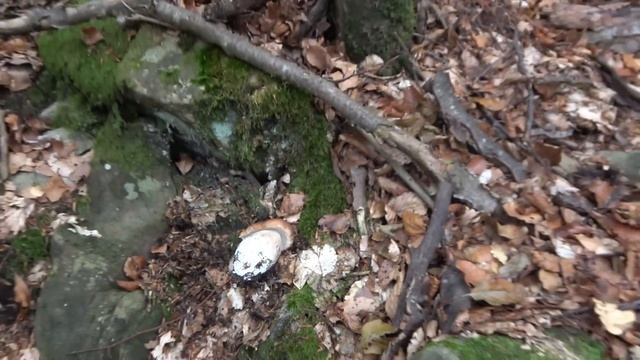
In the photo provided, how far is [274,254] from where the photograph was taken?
3266mm

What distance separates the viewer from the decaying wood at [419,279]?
2.77 meters

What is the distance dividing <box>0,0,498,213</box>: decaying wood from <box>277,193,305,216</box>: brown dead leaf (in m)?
0.60

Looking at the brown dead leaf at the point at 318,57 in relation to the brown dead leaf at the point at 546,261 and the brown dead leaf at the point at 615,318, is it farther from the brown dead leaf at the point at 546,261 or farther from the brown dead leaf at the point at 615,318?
the brown dead leaf at the point at 615,318

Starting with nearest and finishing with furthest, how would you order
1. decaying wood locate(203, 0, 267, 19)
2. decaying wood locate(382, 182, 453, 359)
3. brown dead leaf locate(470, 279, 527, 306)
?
brown dead leaf locate(470, 279, 527, 306), decaying wood locate(382, 182, 453, 359), decaying wood locate(203, 0, 267, 19)

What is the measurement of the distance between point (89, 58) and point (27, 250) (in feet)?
4.61

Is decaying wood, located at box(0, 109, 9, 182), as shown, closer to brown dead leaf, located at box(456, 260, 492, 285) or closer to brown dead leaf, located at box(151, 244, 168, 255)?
brown dead leaf, located at box(151, 244, 168, 255)

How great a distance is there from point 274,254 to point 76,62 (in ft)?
6.88

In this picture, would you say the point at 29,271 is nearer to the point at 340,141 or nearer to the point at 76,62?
the point at 76,62

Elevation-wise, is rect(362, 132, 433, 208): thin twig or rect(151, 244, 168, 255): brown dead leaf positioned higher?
rect(362, 132, 433, 208): thin twig

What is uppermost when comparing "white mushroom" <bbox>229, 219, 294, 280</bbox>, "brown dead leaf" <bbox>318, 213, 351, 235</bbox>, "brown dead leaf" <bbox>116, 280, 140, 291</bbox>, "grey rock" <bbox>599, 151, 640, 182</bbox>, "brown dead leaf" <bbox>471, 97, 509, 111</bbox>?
"grey rock" <bbox>599, 151, 640, 182</bbox>

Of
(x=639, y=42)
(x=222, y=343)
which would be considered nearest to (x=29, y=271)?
(x=222, y=343)

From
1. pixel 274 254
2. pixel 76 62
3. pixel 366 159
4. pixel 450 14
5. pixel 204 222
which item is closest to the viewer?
pixel 274 254

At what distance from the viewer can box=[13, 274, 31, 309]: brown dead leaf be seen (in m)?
3.58

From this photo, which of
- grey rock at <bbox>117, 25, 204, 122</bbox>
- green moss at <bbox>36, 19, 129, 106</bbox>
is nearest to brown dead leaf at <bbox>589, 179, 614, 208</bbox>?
grey rock at <bbox>117, 25, 204, 122</bbox>
